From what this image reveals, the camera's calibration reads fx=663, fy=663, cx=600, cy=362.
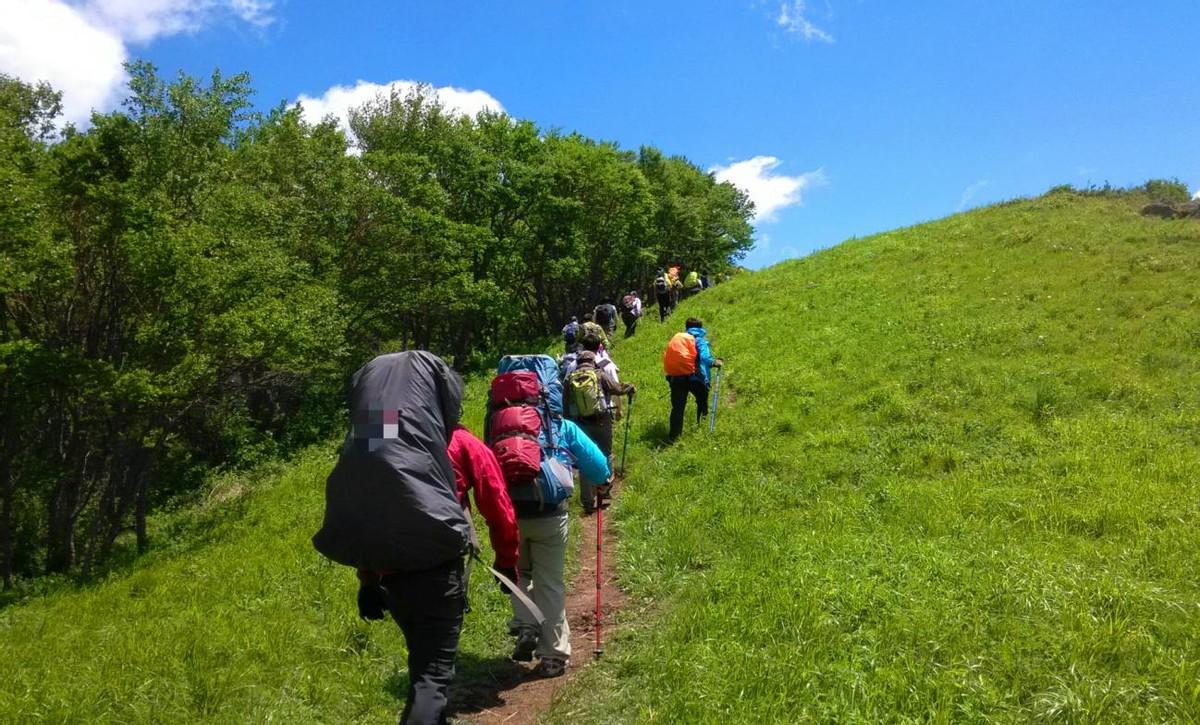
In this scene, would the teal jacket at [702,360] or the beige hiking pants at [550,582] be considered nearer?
the beige hiking pants at [550,582]

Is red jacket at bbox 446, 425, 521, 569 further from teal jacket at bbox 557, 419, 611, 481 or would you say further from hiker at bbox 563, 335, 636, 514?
hiker at bbox 563, 335, 636, 514

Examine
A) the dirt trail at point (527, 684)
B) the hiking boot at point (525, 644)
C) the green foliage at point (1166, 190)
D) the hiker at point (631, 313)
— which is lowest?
the dirt trail at point (527, 684)

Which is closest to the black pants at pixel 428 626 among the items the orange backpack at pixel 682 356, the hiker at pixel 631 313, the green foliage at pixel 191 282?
the orange backpack at pixel 682 356

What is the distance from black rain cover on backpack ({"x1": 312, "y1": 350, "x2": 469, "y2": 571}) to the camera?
294 centimetres

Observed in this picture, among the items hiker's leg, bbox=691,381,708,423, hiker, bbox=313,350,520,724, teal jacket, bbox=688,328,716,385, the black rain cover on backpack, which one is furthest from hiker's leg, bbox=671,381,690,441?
the black rain cover on backpack

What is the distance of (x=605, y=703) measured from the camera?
4.12 m

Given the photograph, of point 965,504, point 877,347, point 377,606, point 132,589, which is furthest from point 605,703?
point 877,347

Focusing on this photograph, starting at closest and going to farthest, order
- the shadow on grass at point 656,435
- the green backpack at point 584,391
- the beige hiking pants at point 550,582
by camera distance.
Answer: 1. the beige hiking pants at point 550,582
2. the green backpack at point 584,391
3. the shadow on grass at point 656,435

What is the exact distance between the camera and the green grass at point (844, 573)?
3.86m

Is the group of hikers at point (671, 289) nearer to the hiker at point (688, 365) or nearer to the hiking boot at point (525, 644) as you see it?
the hiker at point (688, 365)

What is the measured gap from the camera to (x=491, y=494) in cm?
371

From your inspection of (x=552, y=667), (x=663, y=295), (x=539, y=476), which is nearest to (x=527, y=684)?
(x=552, y=667)

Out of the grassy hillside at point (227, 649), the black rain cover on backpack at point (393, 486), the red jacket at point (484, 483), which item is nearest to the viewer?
the black rain cover on backpack at point (393, 486)

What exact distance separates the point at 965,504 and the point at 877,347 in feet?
23.8
